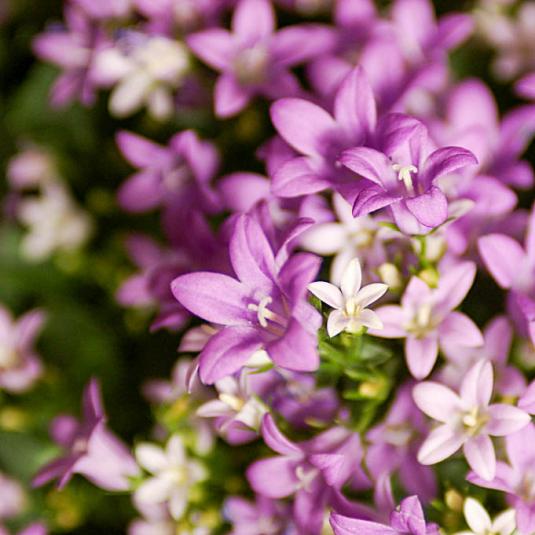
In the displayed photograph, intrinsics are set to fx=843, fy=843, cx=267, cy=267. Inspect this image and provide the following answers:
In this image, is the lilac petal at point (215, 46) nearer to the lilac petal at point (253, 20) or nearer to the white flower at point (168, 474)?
the lilac petal at point (253, 20)

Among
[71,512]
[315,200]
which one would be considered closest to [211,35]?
[315,200]

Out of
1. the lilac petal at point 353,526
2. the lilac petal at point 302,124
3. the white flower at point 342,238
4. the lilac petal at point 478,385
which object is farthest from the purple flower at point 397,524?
the lilac petal at point 302,124

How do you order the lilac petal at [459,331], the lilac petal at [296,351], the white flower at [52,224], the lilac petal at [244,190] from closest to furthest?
the lilac petal at [296,351], the lilac petal at [459,331], the lilac petal at [244,190], the white flower at [52,224]

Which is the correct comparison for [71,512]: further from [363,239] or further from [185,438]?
[363,239]

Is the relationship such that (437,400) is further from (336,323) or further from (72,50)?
(72,50)

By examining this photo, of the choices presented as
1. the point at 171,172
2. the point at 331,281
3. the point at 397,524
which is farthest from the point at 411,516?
the point at 171,172

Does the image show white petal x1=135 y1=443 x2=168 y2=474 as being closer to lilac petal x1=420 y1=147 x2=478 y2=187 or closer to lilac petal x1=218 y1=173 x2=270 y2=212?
lilac petal x1=218 y1=173 x2=270 y2=212

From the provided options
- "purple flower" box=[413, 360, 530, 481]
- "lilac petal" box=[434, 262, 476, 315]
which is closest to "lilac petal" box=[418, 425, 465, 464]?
"purple flower" box=[413, 360, 530, 481]
